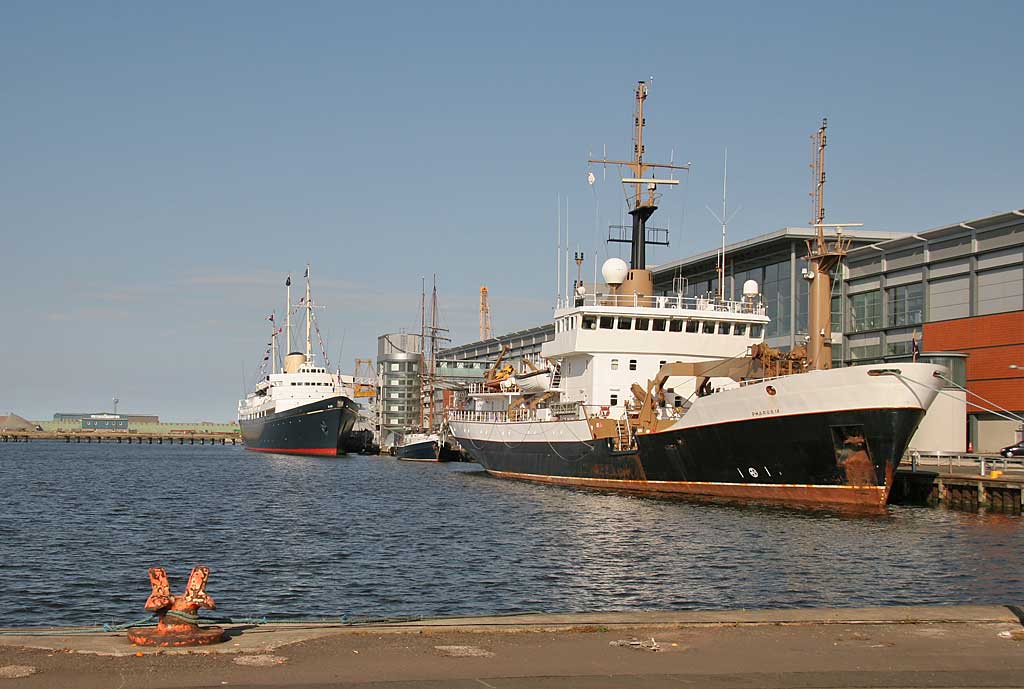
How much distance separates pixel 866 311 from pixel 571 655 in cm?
5480

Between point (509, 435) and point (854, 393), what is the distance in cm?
2563

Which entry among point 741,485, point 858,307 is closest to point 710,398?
point 741,485

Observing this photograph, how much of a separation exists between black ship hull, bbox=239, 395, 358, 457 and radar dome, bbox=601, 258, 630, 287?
56.7 m

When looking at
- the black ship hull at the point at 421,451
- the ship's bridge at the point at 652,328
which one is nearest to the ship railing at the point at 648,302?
the ship's bridge at the point at 652,328

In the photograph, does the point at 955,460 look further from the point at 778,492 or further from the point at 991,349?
the point at 778,492

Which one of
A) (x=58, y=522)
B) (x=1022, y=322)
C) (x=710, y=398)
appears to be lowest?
(x=58, y=522)

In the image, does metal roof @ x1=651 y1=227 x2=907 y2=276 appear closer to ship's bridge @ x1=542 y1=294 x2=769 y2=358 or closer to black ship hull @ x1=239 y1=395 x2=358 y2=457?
ship's bridge @ x1=542 y1=294 x2=769 y2=358

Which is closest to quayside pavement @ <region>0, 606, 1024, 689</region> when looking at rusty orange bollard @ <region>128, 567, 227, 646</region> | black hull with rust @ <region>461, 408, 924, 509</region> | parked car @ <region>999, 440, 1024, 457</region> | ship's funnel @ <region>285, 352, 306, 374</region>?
rusty orange bollard @ <region>128, 567, 227, 646</region>

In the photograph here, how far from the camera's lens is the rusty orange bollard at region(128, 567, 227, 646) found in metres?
10.6

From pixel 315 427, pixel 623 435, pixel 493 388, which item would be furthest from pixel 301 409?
pixel 623 435

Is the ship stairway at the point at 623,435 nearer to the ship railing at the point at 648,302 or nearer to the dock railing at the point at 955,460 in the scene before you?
the ship railing at the point at 648,302

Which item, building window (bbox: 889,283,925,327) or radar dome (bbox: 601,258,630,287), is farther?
building window (bbox: 889,283,925,327)

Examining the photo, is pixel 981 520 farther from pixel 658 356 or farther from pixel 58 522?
pixel 58 522

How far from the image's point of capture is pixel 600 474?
4441 cm
